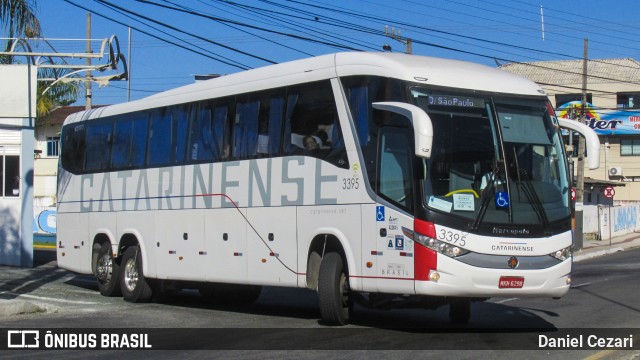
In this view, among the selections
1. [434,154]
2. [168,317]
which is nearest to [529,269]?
[434,154]

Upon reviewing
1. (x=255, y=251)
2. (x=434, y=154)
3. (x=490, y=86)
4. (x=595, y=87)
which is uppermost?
(x=595, y=87)

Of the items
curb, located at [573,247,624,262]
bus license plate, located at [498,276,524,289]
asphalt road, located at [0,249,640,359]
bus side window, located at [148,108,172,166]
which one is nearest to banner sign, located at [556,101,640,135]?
curb, located at [573,247,624,262]

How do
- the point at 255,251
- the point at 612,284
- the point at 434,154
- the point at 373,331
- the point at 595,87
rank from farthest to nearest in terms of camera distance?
the point at 595,87, the point at 612,284, the point at 255,251, the point at 373,331, the point at 434,154

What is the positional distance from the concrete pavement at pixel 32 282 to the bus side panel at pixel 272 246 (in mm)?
3622

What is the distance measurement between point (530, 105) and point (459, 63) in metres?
1.21

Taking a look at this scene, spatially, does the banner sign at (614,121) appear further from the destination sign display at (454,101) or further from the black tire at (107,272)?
the destination sign display at (454,101)

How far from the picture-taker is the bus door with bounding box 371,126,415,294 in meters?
11.1

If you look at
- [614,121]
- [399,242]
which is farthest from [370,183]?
[614,121]

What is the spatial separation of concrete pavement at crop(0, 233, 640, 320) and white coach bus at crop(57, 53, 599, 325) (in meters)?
2.62

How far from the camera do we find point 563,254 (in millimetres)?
11516

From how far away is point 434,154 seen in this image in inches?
435

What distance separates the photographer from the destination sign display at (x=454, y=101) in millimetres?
11367

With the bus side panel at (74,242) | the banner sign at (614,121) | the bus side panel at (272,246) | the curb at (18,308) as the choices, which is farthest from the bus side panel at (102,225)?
the banner sign at (614,121)

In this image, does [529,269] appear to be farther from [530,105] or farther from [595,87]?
[595,87]
